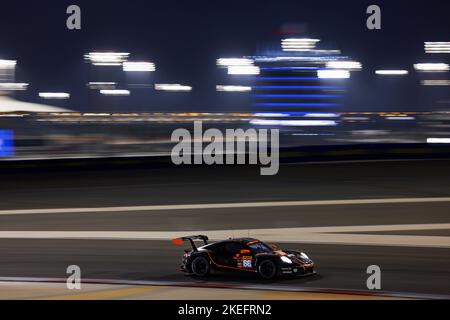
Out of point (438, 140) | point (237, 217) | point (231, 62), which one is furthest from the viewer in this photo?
point (231, 62)

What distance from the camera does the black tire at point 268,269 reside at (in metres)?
11.6

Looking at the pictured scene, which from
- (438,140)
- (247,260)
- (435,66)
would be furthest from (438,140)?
(435,66)

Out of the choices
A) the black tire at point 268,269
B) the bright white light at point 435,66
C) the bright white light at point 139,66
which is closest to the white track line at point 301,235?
the black tire at point 268,269

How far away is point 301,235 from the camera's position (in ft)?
55.2

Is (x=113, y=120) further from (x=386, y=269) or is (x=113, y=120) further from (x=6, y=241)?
(x=386, y=269)

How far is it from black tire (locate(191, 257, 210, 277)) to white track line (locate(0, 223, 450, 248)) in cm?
395

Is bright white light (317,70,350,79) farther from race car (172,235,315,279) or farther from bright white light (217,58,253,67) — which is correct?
race car (172,235,315,279)

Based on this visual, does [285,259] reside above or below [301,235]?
above

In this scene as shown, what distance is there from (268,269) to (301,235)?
207 inches

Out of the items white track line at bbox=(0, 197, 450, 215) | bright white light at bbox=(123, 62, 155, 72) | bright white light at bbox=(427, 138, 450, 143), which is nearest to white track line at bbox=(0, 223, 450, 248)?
white track line at bbox=(0, 197, 450, 215)

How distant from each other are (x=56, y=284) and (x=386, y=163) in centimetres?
2169

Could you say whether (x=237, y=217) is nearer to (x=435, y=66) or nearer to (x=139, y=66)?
(x=139, y=66)

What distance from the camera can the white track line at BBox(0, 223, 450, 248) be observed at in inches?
624
